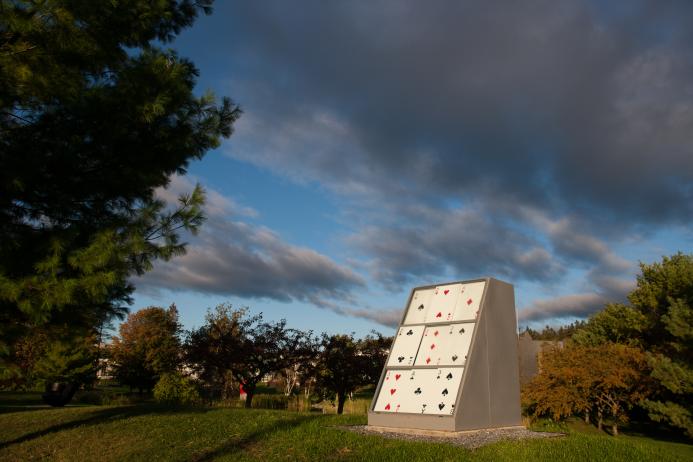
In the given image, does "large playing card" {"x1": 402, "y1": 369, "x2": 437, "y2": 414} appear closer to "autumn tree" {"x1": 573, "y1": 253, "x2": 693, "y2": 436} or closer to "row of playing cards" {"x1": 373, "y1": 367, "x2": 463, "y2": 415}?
"row of playing cards" {"x1": 373, "y1": 367, "x2": 463, "y2": 415}

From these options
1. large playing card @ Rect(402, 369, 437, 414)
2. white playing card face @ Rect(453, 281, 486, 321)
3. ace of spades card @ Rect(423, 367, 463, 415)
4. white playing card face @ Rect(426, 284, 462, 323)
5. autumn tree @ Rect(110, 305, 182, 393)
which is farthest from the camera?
autumn tree @ Rect(110, 305, 182, 393)

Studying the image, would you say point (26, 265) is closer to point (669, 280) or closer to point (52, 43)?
point (52, 43)

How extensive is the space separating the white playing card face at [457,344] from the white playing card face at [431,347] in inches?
4.2

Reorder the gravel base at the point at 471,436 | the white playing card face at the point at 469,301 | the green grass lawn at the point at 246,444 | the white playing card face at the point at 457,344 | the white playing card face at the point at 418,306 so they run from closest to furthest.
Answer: the green grass lawn at the point at 246,444
the gravel base at the point at 471,436
the white playing card face at the point at 457,344
the white playing card face at the point at 469,301
the white playing card face at the point at 418,306

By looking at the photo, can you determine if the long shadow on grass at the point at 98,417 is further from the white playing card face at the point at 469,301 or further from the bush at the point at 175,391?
the bush at the point at 175,391

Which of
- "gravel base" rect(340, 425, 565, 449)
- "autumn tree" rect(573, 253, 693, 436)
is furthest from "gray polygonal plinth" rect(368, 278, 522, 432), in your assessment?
"autumn tree" rect(573, 253, 693, 436)

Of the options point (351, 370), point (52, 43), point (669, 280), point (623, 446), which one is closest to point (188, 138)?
point (52, 43)

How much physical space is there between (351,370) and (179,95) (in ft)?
50.2

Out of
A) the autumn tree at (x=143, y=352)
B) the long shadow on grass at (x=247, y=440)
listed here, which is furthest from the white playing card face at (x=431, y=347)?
the autumn tree at (x=143, y=352)

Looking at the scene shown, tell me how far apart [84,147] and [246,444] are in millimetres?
5457

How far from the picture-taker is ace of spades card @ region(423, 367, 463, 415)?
944cm

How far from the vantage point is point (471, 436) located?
909cm

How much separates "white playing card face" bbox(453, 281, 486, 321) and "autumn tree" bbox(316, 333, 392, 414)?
10.1 meters

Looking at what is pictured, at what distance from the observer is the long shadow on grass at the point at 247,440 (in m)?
7.64
